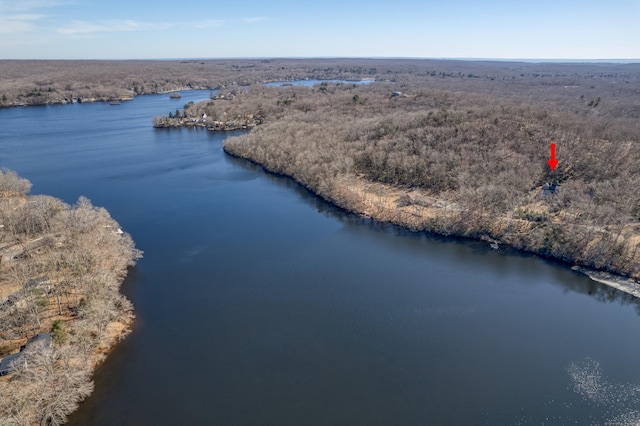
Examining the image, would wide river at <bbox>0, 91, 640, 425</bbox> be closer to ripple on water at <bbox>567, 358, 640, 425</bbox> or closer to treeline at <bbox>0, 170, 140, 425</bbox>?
ripple on water at <bbox>567, 358, 640, 425</bbox>

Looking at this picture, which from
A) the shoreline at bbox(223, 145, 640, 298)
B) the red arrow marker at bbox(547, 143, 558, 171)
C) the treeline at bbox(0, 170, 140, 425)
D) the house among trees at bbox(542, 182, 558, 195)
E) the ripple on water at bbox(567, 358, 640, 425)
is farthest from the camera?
the red arrow marker at bbox(547, 143, 558, 171)

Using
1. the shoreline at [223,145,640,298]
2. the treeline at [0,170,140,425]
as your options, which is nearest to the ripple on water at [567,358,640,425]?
the shoreline at [223,145,640,298]

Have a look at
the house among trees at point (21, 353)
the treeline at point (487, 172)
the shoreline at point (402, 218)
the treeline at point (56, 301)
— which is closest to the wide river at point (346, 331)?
the shoreline at point (402, 218)

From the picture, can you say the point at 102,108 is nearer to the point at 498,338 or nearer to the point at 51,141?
the point at 51,141

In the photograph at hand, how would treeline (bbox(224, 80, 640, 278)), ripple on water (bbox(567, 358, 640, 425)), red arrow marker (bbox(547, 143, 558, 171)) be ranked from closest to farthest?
ripple on water (bbox(567, 358, 640, 425)) → treeline (bbox(224, 80, 640, 278)) → red arrow marker (bbox(547, 143, 558, 171))

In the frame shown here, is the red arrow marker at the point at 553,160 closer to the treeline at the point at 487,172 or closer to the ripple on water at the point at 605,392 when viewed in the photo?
the treeline at the point at 487,172

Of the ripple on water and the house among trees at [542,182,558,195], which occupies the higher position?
the house among trees at [542,182,558,195]

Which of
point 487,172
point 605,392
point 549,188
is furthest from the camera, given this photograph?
point 487,172

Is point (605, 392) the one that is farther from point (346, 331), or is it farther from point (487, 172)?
point (487, 172)

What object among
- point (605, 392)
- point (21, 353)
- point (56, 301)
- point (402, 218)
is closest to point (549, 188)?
point (402, 218)
